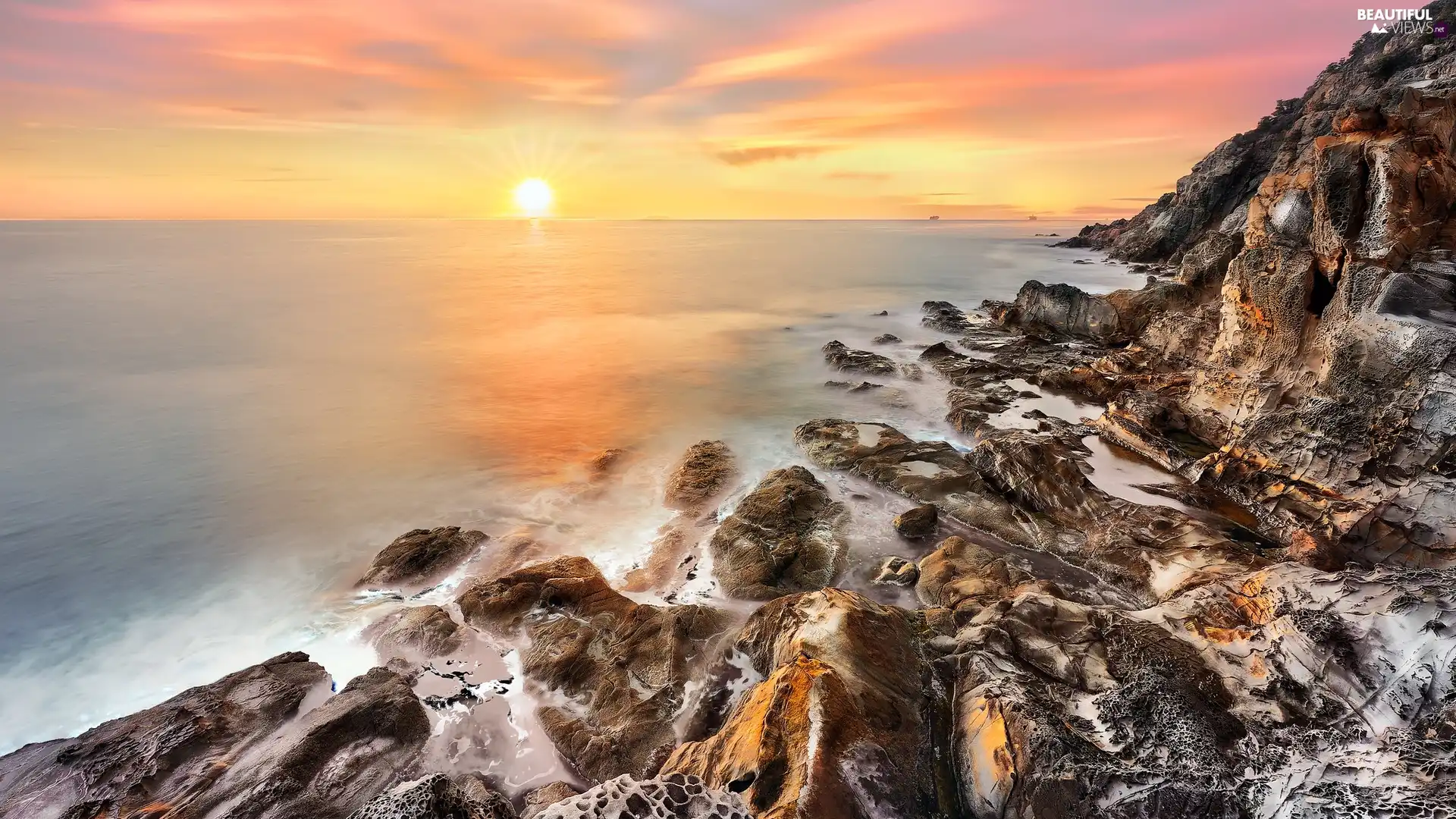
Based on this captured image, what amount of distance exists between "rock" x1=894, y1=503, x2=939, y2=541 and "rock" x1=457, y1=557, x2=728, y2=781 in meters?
3.11

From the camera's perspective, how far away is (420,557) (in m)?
7.90

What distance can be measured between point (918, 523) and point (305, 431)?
1360 cm

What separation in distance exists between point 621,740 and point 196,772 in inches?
126

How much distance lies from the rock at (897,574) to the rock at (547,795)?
13.6 feet

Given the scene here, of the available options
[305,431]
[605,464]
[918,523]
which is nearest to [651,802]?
[918,523]

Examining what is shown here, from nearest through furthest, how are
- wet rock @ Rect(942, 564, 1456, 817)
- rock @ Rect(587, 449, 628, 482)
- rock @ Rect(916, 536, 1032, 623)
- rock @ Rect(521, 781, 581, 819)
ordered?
1. wet rock @ Rect(942, 564, 1456, 817)
2. rock @ Rect(521, 781, 581, 819)
3. rock @ Rect(916, 536, 1032, 623)
4. rock @ Rect(587, 449, 628, 482)

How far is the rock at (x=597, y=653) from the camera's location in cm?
511

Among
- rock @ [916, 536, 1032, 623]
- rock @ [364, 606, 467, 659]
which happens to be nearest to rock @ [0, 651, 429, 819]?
rock @ [364, 606, 467, 659]

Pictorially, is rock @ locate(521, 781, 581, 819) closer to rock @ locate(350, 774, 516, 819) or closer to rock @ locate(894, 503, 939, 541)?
rock @ locate(350, 774, 516, 819)

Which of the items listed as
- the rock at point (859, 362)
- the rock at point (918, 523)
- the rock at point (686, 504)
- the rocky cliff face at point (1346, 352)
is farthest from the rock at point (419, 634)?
the rock at point (859, 362)

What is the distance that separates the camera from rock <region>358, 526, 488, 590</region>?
7.67m

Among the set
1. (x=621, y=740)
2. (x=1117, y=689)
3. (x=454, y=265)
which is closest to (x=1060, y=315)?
(x=1117, y=689)

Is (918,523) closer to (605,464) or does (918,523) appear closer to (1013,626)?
(1013,626)

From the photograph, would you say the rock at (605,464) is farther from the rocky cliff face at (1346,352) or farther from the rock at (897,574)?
the rocky cliff face at (1346,352)
